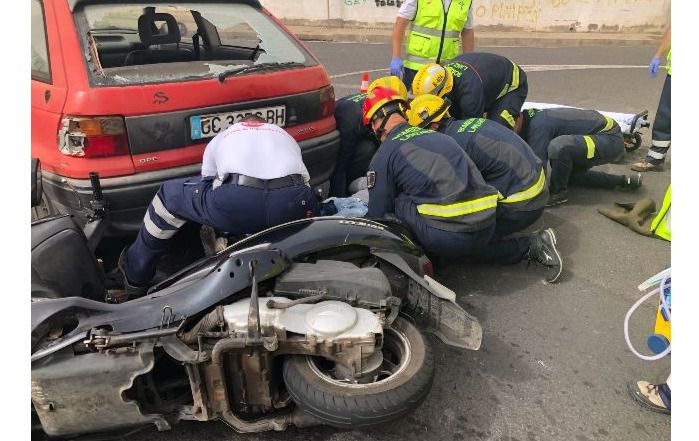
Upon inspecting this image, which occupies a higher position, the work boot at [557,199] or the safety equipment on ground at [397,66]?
the safety equipment on ground at [397,66]

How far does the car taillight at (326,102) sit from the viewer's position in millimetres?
3594

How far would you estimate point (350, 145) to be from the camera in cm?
410

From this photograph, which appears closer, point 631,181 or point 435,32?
point 631,181

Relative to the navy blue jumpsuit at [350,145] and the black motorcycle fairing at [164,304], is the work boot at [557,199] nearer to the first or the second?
the navy blue jumpsuit at [350,145]

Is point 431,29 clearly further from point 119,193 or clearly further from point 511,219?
point 119,193

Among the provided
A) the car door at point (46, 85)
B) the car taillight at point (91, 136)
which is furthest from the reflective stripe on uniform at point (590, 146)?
the car door at point (46, 85)

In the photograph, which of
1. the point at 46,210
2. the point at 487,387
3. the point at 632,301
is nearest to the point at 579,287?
the point at 632,301

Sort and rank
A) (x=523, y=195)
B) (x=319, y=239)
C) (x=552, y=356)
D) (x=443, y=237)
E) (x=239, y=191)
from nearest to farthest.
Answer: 1. (x=319, y=239)
2. (x=239, y=191)
3. (x=552, y=356)
4. (x=443, y=237)
5. (x=523, y=195)

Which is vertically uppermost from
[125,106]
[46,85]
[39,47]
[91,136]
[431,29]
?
[431,29]

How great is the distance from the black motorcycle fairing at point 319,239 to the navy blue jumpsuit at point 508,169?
109cm

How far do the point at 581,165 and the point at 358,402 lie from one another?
3.49m

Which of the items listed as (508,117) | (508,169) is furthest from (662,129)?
(508,169)

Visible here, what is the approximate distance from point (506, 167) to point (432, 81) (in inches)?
39.4

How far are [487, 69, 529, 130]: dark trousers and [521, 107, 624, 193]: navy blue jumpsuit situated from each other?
215 millimetres
